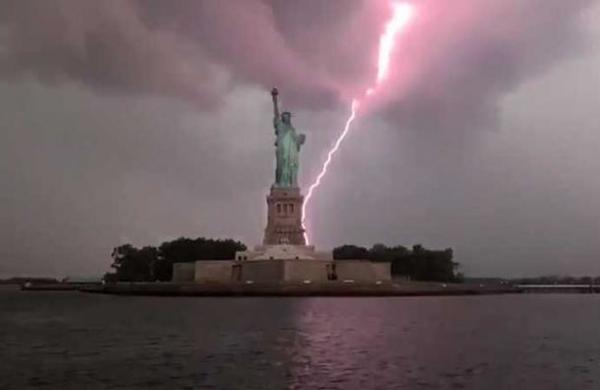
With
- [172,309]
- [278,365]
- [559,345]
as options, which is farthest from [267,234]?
[278,365]

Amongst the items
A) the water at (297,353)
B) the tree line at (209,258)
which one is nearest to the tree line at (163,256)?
the tree line at (209,258)

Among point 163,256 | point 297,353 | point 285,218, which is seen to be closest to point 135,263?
point 163,256

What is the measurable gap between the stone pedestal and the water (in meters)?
37.0

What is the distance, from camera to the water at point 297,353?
2122 centimetres

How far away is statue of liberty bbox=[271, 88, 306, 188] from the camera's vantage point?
8519 centimetres

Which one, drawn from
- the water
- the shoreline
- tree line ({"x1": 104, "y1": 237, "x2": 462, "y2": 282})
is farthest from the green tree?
the water

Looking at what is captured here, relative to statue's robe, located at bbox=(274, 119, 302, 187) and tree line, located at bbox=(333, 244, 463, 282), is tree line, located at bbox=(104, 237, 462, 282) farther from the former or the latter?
statue's robe, located at bbox=(274, 119, 302, 187)

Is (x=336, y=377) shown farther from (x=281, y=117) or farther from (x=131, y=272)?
(x=131, y=272)

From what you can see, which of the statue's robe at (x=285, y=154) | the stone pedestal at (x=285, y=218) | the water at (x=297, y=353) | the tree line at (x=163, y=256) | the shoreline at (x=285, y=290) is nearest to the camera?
the water at (x=297, y=353)

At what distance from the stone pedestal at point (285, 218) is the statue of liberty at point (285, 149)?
4.31 feet

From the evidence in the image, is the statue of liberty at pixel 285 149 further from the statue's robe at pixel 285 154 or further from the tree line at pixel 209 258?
the tree line at pixel 209 258

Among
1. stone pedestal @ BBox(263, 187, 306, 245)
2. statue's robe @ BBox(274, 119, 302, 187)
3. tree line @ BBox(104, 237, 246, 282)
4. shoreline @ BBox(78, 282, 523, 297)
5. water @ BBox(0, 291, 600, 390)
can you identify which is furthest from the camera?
tree line @ BBox(104, 237, 246, 282)

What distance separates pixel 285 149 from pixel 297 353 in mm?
58561

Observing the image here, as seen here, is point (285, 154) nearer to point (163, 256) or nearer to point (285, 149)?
point (285, 149)
